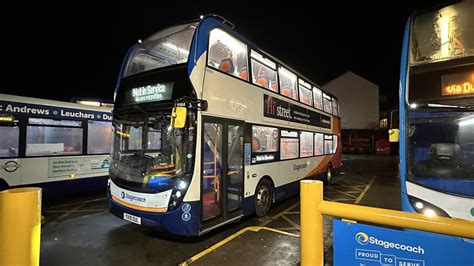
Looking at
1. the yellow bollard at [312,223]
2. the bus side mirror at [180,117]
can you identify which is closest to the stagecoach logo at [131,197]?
the bus side mirror at [180,117]

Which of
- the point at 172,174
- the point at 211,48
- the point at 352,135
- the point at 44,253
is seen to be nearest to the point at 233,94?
the point at 211,48

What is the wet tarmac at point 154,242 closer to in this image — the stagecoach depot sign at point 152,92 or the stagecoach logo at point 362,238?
the stagecoach logo at point 362,238

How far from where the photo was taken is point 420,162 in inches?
147

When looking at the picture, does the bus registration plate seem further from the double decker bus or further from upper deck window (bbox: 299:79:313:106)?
upper deck window (bbox: 299:79:313:106)

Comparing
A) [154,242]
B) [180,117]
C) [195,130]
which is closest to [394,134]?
[195,130]

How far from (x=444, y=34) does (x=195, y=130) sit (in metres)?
4.01

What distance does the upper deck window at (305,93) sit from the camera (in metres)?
9.04

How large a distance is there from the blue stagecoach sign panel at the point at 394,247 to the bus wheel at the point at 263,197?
424 cm

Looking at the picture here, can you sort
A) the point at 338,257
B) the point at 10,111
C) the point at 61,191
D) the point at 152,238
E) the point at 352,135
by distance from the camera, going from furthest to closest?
the point at 352,135
the point at 61,191
the point at 10,111
the point at 152,238
the point at 338,257

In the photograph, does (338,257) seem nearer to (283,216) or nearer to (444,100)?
(444,100)

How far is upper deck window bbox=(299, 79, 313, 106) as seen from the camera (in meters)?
9.04

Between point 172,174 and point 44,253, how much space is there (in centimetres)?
251

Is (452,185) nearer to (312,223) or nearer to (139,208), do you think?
(312,223)

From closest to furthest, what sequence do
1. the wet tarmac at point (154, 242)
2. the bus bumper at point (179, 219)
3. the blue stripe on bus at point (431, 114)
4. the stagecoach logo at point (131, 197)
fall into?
the blue stripe on bus at point (431, 114), the wet tarmac at point (154, 242), the bus bumper at point (179, 219), the stagecoach logo at point (131, 197)
